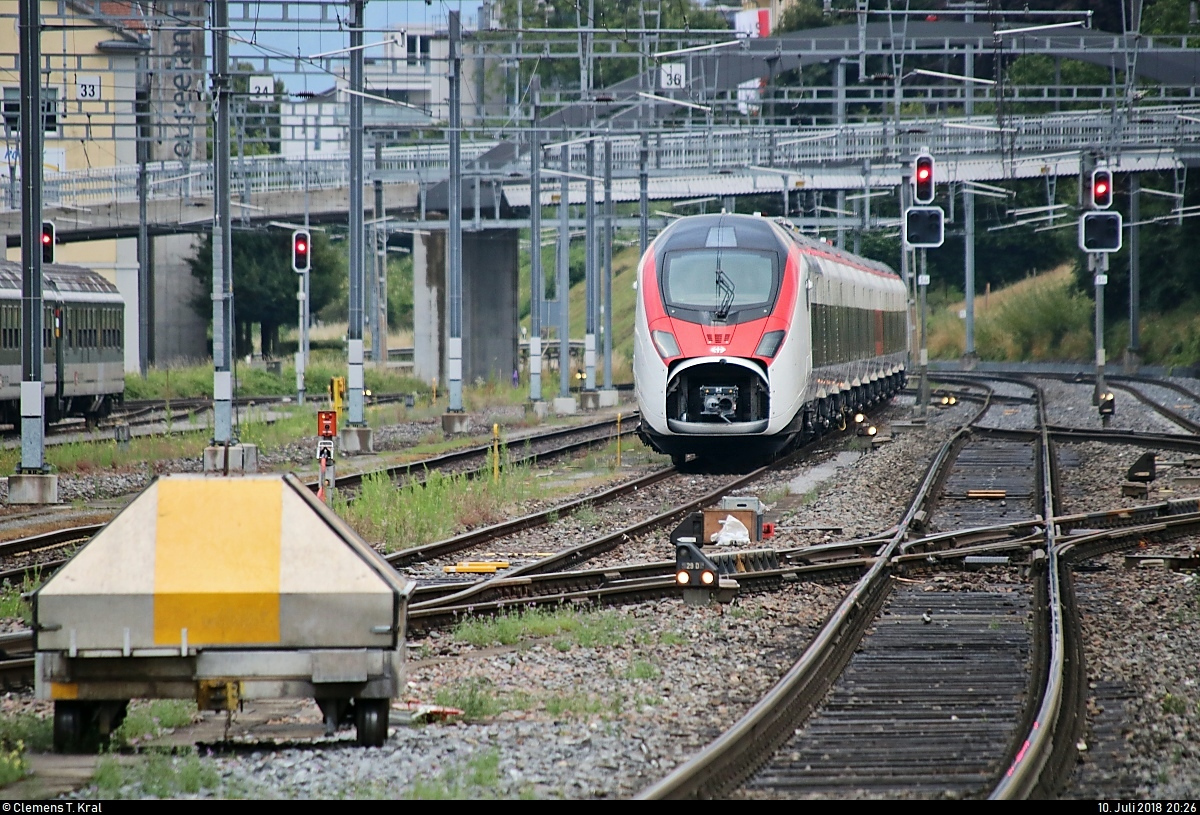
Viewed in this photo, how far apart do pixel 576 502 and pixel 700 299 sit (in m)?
4.42

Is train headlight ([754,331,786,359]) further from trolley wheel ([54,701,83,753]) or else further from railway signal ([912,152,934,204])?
trolley wheel ([54,701,83,753])

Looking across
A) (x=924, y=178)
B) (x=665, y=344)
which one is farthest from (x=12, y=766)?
→ (x=924, y=178)

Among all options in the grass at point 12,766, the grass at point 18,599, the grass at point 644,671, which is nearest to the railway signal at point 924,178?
the grass at point 18,599

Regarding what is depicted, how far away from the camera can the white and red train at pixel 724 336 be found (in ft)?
72.1

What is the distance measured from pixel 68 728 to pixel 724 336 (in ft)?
49.5

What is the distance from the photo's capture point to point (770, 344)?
22.0 m

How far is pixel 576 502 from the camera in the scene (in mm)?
19156

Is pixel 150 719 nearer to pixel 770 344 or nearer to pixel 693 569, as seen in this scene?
pixel 693 569

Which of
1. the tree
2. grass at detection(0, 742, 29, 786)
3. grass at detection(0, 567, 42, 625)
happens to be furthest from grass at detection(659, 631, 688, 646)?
the tree

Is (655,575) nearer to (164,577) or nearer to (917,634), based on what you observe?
(917,634)

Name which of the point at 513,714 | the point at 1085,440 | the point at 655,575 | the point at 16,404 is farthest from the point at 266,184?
the point at 513,714

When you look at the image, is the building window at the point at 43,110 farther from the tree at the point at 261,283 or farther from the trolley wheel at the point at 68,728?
the trolley wheel at the point at 68,728

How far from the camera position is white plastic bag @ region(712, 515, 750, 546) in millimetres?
15523

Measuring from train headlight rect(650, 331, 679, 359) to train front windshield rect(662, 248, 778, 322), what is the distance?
431mm
